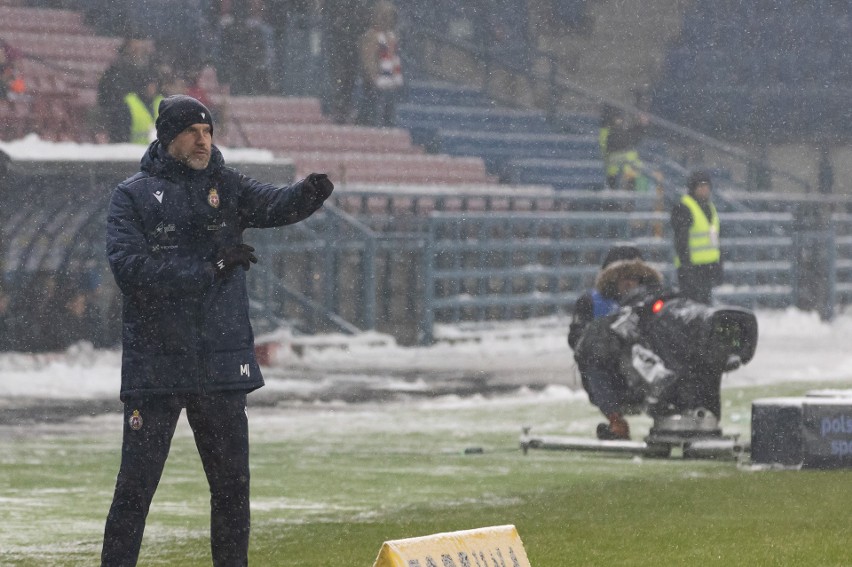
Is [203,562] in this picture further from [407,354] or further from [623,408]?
[407,354]

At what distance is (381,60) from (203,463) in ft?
63.7

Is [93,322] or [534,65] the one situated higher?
[534,65]

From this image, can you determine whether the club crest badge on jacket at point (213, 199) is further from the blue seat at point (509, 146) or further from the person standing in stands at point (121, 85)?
the blue seat at point (509, 146)

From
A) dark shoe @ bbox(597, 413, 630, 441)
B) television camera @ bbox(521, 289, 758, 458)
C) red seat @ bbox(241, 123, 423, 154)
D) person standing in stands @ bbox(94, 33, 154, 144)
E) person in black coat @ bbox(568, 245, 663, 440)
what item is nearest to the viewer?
television camera @ bbox(521, 289, 758, 458)

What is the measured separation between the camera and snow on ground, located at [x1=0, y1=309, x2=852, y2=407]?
15891 mm

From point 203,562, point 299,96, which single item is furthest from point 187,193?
point 299,96

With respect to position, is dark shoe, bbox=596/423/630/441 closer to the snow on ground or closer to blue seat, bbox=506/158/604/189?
the snow on ground

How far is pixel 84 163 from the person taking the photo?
17.8m

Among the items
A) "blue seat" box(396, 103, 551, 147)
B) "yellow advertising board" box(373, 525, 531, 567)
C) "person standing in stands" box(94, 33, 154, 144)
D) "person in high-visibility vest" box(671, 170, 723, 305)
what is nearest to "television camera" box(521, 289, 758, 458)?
"yellow advertising board" box(373, 525, 531, 567)

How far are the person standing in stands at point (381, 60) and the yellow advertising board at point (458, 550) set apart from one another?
1962 centimetres

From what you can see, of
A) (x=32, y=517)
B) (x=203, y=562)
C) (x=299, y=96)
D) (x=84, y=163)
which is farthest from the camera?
(x=299, y=96)

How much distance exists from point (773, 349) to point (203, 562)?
14776 mm

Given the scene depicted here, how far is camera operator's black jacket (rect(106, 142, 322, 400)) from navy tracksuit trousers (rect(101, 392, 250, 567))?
0.23 ft

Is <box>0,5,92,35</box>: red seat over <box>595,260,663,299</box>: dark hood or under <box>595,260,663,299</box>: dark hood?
over
